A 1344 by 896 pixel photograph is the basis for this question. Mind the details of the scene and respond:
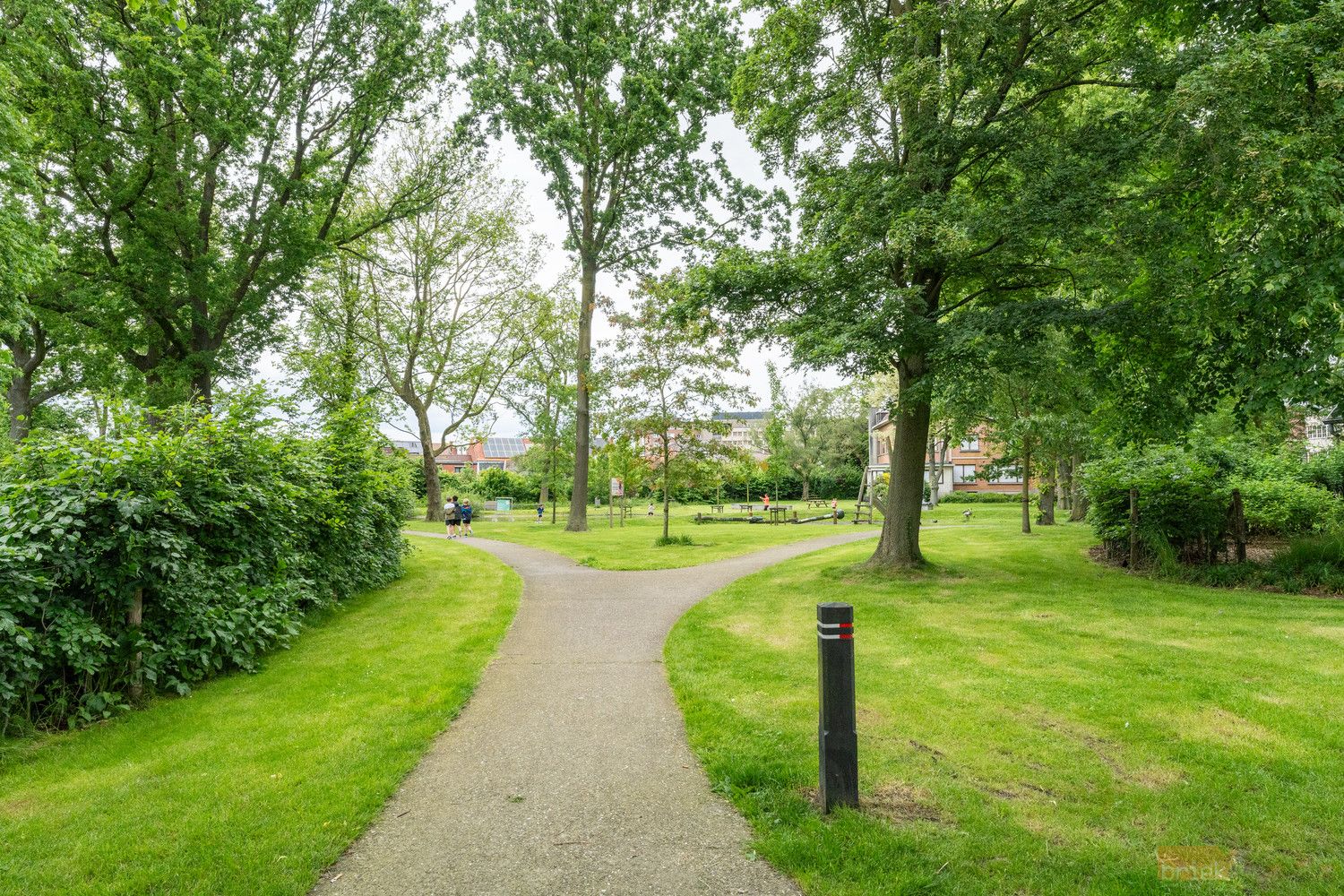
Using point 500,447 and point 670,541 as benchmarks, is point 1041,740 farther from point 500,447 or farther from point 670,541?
point 500,447

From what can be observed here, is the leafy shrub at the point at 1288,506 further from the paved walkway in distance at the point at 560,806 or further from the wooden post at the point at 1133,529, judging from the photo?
the paved walkway in distance at the point at 560,806

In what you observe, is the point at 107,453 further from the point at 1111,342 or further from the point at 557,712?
the point at 1111,342

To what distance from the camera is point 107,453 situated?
609 centimetres

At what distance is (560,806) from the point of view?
12.9 ft

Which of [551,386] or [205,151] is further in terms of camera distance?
[551,386]

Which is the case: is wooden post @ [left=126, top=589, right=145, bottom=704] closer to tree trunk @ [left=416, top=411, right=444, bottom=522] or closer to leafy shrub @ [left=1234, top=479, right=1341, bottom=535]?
leafy shrub @ [left=1234, top=479, right=1341, bottom=535]

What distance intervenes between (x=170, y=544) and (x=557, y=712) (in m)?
3.95

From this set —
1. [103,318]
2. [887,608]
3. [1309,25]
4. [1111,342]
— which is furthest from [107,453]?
[103,318]

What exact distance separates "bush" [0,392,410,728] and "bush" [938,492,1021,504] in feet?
148

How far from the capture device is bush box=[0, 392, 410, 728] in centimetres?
510

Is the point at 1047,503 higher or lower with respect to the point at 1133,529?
higher

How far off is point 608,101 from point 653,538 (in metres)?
15.5

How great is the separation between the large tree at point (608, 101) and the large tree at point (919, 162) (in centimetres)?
994
